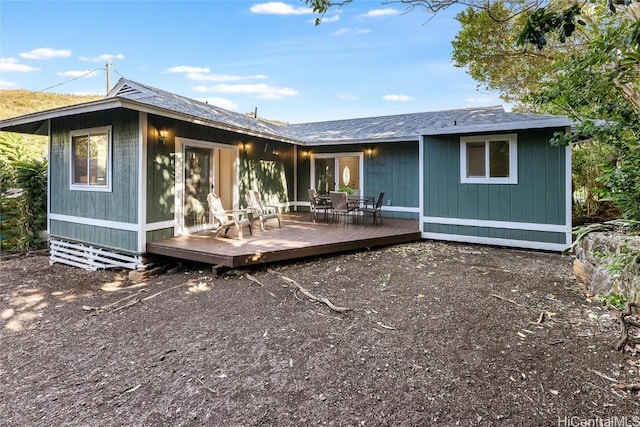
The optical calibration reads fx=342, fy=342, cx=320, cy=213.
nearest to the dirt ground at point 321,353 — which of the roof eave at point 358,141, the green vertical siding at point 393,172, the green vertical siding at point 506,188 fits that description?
the green vertical siding at point 506,188

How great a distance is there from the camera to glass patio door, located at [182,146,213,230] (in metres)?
6.66

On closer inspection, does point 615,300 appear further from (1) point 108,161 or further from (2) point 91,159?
(2) point 91,159

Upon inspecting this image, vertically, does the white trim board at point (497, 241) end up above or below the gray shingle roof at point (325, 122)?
below

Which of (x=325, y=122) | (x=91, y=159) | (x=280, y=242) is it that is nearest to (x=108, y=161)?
(x=91, y=159)

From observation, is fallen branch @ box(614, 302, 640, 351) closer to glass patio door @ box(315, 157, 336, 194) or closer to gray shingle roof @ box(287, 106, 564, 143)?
gray shingle roof @ box(287, 106, 564, 143)

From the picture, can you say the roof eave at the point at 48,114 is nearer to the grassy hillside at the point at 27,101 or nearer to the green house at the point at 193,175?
the green house at the point at 193,175

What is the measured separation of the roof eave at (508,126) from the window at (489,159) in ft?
1.06

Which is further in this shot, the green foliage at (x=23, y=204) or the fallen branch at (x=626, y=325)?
the green foliage at (x=23, y=204)

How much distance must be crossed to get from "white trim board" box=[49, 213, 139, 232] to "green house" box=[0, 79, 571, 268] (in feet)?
0.07

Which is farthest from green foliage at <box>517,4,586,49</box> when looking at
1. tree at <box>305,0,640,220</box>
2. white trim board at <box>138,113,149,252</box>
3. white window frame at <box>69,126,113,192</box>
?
white window frame at <box>69,126,113,192</box>

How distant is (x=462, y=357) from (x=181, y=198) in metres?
5.52

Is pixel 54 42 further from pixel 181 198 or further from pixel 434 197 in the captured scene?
pixel 434 197

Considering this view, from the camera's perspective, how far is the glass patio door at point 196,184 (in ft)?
21.8

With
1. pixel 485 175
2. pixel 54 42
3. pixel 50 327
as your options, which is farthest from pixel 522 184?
pixel 54 42
